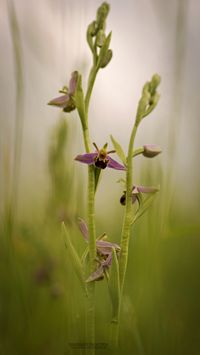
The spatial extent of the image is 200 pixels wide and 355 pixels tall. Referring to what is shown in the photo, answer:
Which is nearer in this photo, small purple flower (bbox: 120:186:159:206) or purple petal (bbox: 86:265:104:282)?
purple petal (bbox: 86:265:104:282)

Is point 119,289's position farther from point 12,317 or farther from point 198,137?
point 198,137

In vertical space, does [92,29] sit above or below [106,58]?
above

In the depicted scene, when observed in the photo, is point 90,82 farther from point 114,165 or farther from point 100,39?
point 114,165

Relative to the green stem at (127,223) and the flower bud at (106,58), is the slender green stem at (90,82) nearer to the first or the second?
the flower bud at (106,58)

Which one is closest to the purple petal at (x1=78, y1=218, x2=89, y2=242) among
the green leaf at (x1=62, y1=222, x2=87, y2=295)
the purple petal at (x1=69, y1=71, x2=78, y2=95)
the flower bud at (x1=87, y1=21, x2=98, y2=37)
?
the green leaf at (x1=62, y1=222, x2=87, y2=295)

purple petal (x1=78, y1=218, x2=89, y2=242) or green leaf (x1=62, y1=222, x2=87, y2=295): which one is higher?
purple petal (x1=78, y1=218, x2=89, y2=242)

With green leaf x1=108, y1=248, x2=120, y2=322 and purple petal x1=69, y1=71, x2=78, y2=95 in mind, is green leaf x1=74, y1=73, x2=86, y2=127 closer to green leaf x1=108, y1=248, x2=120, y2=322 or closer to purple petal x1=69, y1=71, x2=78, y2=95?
purple petal x1=69, y1=71, x2=78, y2=95

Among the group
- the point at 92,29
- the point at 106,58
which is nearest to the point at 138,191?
the point at 106,58

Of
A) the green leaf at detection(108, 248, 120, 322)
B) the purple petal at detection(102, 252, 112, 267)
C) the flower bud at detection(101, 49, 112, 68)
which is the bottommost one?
the green leaf at detection(108, 248, 120, 322)
